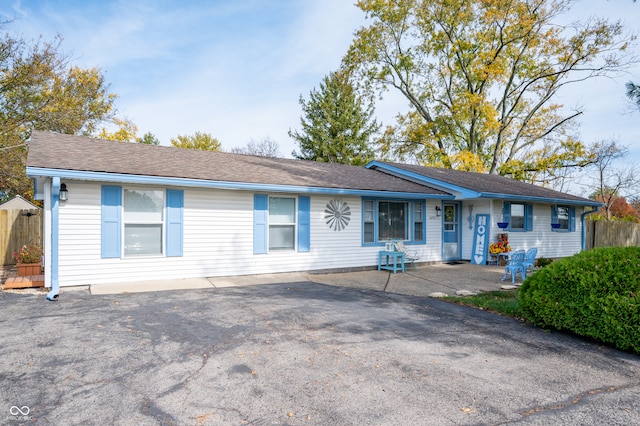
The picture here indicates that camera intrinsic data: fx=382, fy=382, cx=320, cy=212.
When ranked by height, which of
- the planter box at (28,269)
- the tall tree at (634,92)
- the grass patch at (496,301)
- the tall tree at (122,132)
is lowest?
the grass patch at (496,301)

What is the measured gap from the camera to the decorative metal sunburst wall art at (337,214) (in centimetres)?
1042

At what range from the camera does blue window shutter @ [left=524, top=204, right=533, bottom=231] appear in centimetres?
1359

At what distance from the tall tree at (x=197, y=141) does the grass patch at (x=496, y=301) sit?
1121 inches

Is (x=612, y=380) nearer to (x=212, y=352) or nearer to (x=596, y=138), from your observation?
(x=212, y=352)

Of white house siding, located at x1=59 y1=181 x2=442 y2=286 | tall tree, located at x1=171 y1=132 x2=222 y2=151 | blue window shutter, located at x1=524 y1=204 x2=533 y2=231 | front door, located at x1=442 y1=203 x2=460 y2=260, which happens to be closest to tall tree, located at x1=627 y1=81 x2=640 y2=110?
white house siding, located at x1=59 y1=181 x2=442 y2=286

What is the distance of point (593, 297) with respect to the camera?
15.0 feet

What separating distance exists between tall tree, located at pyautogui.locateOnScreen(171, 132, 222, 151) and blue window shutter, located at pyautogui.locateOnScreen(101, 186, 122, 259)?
83.0 ft

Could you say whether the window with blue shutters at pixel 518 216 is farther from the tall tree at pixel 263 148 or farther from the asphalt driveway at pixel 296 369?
the tall tree at pixel 263 148

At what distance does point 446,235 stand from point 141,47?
13.4 metres

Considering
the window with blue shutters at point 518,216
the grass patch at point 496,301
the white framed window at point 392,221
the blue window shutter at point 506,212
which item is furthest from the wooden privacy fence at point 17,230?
the window with blue shutters at point 518,216

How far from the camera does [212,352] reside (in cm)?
411

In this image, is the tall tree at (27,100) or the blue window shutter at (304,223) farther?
the tall tree at (27,100)

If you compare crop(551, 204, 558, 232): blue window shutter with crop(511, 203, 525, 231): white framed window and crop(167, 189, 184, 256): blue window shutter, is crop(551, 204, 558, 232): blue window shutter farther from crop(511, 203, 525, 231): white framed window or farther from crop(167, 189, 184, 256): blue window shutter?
crop(167, 189, 184, 256): blue window shutter

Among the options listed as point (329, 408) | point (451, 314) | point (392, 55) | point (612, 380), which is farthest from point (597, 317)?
point (392, 55)
